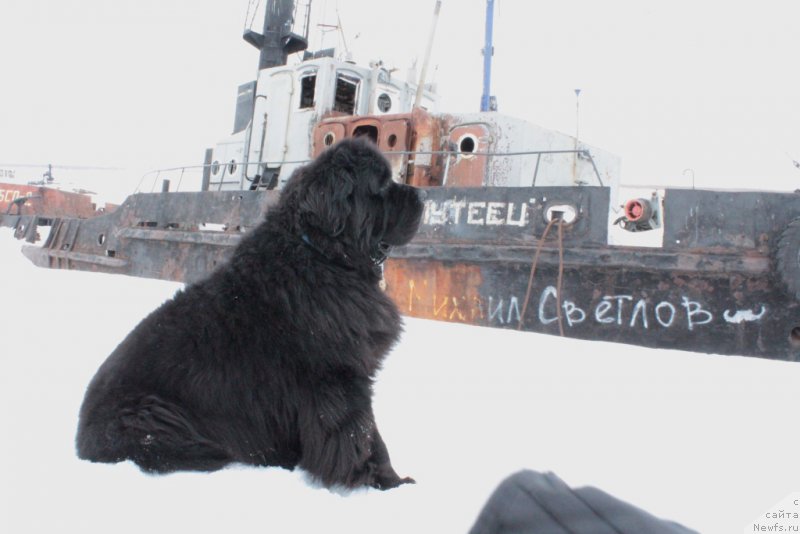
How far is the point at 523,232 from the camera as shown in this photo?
5703 millimetres

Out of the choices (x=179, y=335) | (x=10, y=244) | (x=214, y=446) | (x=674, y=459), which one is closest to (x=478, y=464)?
(x=674, y=459)

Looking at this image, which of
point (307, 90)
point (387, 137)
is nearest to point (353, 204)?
point (387, 137)

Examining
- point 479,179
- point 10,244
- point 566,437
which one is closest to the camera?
point 566,437

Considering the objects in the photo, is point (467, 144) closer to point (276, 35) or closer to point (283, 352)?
point (283, 352)

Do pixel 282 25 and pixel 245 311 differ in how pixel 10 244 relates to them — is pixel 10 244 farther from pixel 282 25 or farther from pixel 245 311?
pixel 245 311

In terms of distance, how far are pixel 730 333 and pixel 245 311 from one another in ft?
13.4

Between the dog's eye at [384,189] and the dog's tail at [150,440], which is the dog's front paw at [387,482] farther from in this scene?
the dog's eye at [384,189]

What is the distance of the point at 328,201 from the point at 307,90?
715cm

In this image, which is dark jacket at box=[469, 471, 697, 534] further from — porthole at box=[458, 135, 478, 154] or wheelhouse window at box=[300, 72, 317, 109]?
wheelhouse window at box=[300, 72, 317, 109]

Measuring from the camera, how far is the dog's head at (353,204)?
7.20ft

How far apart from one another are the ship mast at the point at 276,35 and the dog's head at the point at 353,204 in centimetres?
1004

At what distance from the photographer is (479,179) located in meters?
6.91

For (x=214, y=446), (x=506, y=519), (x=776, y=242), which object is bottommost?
(x=214, y=446)

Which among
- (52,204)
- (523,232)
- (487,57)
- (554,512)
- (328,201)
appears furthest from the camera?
(52,204)
